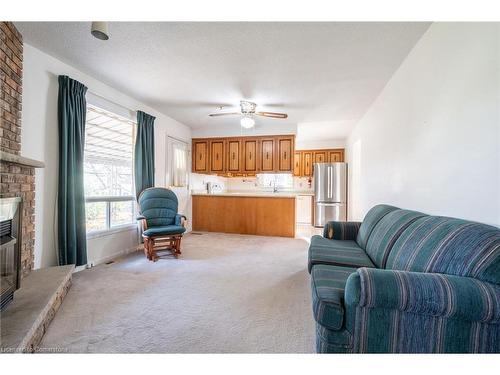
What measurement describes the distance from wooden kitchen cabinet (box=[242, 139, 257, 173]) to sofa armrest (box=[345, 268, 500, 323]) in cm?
420

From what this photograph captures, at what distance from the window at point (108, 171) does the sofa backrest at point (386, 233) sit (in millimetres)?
3309

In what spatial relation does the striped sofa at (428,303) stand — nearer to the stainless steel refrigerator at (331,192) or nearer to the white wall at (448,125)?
the white wall at (448,125)

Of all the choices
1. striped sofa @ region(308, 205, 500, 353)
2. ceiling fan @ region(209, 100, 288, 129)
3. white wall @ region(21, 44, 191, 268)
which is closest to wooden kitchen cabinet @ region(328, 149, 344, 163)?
ceiling fan @ region(209, 100, 288, 129)

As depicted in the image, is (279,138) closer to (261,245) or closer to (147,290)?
(261,245)

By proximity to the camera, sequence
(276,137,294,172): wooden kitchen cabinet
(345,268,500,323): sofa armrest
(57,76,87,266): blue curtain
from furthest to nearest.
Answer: (276,137,294,172): wooden kitchen cabinet
(57,76,87,266): blue curtain
(345,268,500,323): sofa armrest

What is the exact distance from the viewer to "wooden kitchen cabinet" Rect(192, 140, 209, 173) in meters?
5.43

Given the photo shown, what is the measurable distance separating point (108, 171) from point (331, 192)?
5.07 m

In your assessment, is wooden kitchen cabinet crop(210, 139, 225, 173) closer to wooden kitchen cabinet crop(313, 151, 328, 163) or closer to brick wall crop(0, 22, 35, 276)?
wooden kitchen cabinet crop(313, 151, 328, 163)

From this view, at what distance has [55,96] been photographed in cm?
248

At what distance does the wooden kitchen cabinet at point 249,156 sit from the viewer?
5156mm

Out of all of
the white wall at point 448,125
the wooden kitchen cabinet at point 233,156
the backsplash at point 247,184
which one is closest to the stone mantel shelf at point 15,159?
the white wall at point 448,125

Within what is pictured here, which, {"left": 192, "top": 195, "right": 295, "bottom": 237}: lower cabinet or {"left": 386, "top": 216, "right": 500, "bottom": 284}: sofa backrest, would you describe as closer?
{"left": 386, "top": 216, "right": 500, "bottom": 284}: sofa backrest
